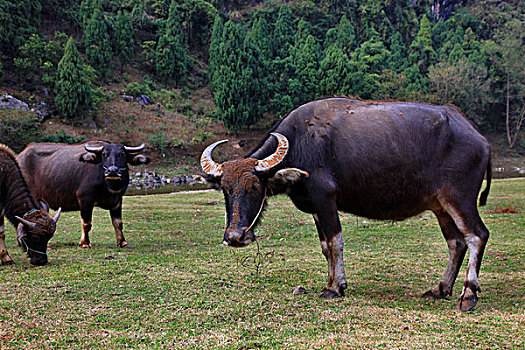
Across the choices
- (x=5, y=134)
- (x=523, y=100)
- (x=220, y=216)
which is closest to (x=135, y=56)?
(x=5, y=134)

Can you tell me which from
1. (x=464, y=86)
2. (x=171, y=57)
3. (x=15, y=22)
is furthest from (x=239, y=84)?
(x=464, y=86)

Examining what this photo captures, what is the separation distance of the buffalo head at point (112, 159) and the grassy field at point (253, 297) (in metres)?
1.59

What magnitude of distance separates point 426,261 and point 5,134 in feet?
114

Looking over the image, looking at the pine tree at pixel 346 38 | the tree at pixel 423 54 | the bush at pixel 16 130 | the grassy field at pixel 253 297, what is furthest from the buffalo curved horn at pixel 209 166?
the pine tree at pixel 346 38

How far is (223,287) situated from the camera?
20.5 ft

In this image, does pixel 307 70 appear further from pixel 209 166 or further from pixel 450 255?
pixel 209 166

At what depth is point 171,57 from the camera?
56312 millimetres

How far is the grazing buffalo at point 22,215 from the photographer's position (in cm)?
776

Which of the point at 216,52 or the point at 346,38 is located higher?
the point at 346,38

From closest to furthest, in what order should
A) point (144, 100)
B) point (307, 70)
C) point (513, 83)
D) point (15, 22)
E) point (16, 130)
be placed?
1. point (16, 130)
2. point (15, 22)
3. point (144, 100)
4. point (307, 70)
5. point (513, 83)

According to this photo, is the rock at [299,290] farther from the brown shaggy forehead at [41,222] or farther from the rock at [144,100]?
the rock at [144,100]

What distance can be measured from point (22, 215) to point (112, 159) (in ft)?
7.27

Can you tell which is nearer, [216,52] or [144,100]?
[144,100]

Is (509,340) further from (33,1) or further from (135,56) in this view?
(135,56)
